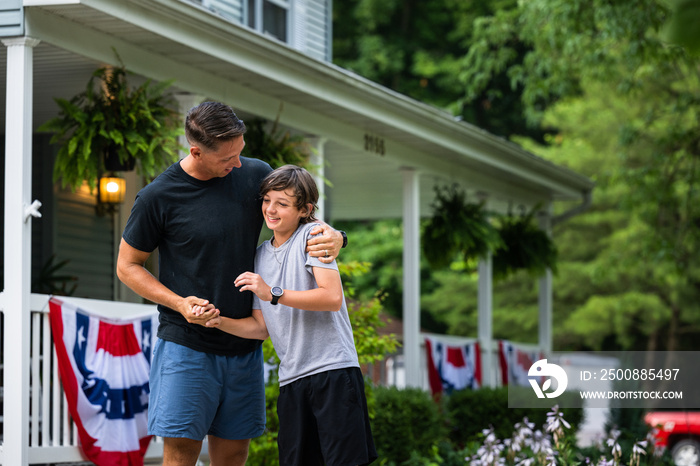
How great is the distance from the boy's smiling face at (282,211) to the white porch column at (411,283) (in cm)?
629

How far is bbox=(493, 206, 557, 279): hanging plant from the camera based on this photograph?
1168cm

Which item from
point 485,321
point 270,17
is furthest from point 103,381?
point 485,321

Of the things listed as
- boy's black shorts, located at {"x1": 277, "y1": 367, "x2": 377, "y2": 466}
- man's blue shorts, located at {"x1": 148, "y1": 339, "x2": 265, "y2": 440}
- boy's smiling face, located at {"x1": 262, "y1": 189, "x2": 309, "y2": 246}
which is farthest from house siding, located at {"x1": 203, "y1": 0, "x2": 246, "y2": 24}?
boy's black shorts, located at {"x1": 277, "y1": 367, "x2": 377, "y2": 466}

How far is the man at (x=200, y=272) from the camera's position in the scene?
3.40m

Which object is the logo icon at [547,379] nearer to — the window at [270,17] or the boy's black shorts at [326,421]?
the boy's black shorts at [326,421]

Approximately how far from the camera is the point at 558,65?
1277 centimetres

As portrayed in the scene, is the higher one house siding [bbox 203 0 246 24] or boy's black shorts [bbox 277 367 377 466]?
house siding [bbox 203 0 246 24]

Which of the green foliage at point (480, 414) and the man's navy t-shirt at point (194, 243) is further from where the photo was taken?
the green foliage at point (480, 414)

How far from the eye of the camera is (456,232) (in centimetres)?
1005

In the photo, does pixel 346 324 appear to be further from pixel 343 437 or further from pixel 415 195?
pixel 415 195

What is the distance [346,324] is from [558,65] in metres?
10.0

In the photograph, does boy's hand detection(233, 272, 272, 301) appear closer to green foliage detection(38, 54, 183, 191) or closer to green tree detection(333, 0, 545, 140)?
green foliage detection(38, 54, 183, 191)

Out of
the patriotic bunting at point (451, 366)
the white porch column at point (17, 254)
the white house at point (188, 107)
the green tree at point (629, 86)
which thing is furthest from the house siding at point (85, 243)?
the green tree at point (629, 86)

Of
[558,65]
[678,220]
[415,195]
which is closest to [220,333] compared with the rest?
[415,195]
